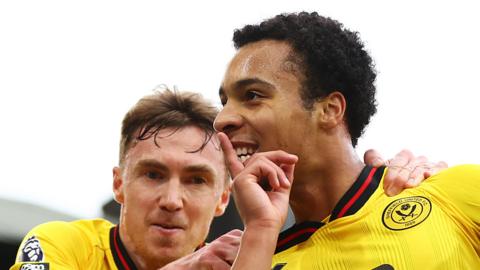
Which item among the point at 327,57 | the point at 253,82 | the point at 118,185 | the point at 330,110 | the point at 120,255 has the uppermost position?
the point at 327,57

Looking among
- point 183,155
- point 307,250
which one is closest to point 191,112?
point 183,155

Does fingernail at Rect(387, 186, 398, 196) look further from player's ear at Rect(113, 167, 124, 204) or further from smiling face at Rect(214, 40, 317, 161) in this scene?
player's ear at Rect(113, 167, 124, 204)

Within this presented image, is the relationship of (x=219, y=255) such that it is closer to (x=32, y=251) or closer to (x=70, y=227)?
(x=32, y=251)

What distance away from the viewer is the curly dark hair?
140 inches

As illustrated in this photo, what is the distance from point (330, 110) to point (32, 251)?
2080 millimetres

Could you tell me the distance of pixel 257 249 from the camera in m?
2.96

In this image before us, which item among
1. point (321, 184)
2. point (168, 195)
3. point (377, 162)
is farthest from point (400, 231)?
point (168, 195)

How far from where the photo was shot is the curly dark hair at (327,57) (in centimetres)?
356

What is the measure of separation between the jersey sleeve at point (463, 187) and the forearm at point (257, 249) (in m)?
0.72

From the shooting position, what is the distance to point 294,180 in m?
3.43

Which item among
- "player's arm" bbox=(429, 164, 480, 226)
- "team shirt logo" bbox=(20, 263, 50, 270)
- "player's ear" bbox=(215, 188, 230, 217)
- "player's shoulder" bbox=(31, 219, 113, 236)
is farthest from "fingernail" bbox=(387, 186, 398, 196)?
"player's shoulder" bbox=(31, 219, 113, 236)

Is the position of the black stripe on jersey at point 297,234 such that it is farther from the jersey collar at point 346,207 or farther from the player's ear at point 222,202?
the player's ear at point 222,202

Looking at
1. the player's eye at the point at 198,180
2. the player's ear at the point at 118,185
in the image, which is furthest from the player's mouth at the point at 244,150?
the player's ear at the point at 118,185

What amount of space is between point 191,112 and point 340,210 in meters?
2.09
